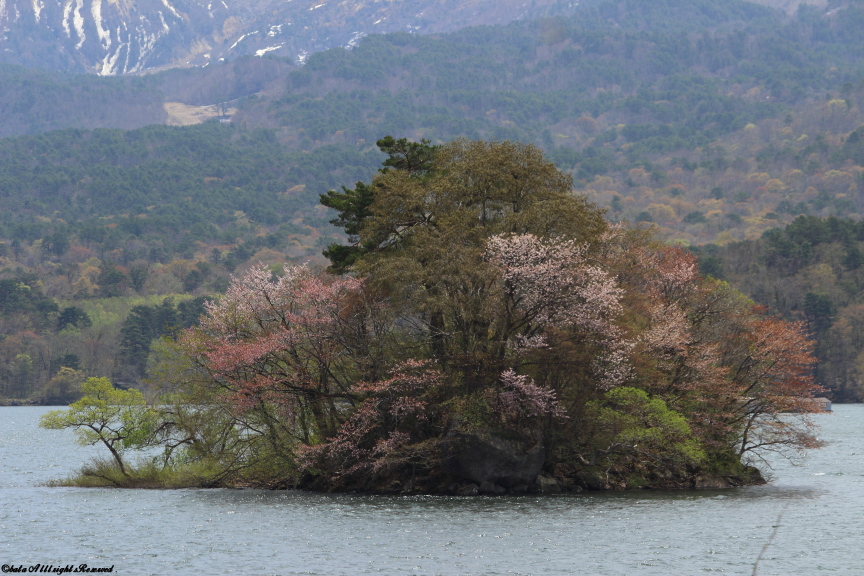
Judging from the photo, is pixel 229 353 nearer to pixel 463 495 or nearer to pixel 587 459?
pixel 463 495

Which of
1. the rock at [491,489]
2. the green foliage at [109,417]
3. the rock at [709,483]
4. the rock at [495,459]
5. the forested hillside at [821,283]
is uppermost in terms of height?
the forested hillside at [821,283]

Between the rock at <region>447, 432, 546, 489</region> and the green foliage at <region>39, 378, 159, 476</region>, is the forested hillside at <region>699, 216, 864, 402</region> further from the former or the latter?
the green foliage at <region>39, 378, 159, 476</region>

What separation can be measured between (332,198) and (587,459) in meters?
20.2

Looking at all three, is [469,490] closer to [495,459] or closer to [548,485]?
[495,459]

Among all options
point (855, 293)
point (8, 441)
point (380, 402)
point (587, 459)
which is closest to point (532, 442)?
point (587, 459)

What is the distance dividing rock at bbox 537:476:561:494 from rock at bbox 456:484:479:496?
10.8 ft

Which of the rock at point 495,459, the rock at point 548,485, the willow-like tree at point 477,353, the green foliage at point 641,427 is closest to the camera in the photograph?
the rock at point 495,459

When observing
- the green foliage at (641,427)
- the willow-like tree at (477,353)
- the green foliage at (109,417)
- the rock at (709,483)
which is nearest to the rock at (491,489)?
the willow-like tree at (477,353)

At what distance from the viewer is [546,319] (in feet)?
159

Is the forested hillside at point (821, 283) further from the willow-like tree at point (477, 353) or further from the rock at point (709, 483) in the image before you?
the willow-like tree at point (477, 353)

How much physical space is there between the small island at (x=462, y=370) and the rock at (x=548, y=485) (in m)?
0.07

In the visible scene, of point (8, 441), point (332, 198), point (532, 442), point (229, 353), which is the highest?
point (332, 198)

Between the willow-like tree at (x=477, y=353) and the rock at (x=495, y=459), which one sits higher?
the willow-like tree at (x=477, y=353)

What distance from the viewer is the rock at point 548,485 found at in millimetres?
50000
